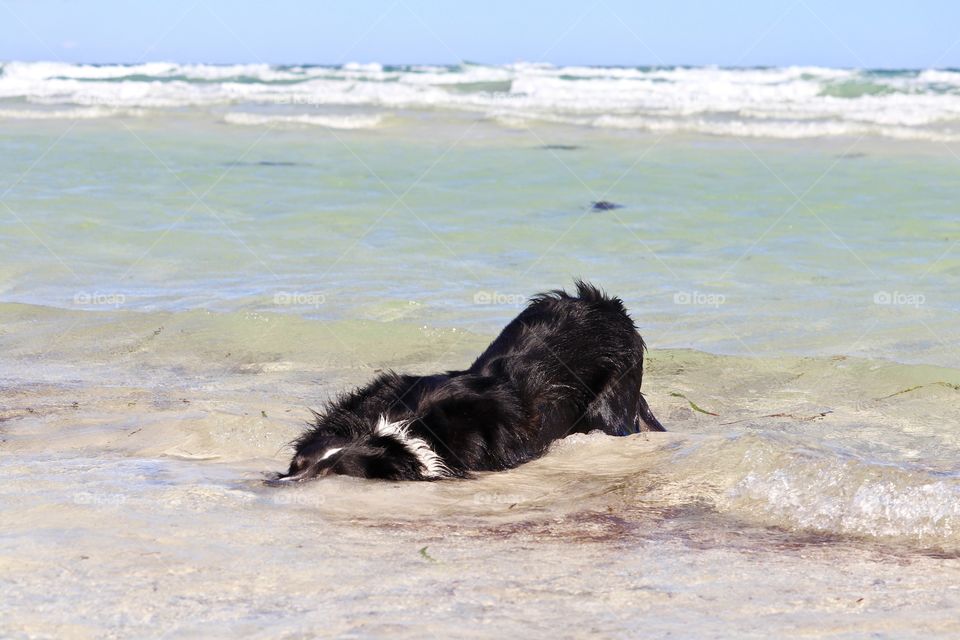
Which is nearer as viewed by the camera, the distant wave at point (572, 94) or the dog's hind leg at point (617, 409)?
the dog's hind leg at point (617, 409)

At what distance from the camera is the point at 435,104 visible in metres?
24.4

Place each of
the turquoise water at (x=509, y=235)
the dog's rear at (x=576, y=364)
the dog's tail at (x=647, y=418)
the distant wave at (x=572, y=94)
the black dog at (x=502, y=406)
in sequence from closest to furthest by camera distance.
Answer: the black dog at (x=502, y=406) → the dog's rear at (x=576, y=364) → the dog's tail at (x=647, y=418) → the turquoise water at (x=509, y=235) → the distant wave at (x=572, y=94)

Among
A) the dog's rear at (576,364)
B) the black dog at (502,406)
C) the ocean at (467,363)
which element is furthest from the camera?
the dog's rear at (576,364)

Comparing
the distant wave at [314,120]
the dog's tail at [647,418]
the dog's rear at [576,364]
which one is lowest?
the dog's tail at [647,418]

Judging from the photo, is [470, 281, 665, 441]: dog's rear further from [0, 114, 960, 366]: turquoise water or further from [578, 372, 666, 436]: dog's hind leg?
[0, 114, 960, 366]: turquoise water

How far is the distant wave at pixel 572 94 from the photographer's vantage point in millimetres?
19984

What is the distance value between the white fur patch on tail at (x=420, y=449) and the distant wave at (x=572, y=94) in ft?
48.4

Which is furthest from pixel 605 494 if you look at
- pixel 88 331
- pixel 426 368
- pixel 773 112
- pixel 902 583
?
pixel 773 112

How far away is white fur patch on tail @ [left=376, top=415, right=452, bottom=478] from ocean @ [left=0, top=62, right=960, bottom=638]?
144 mm

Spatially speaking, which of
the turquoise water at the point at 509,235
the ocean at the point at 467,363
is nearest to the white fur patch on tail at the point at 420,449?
the ocean at the point at 467,363

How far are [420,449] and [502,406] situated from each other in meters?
0.46

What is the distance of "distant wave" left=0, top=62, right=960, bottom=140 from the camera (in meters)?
20.0

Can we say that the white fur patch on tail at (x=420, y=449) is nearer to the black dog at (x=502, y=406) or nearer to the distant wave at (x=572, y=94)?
the black dog at (x=502, y=406)

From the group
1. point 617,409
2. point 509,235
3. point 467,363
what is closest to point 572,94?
point 509,235
